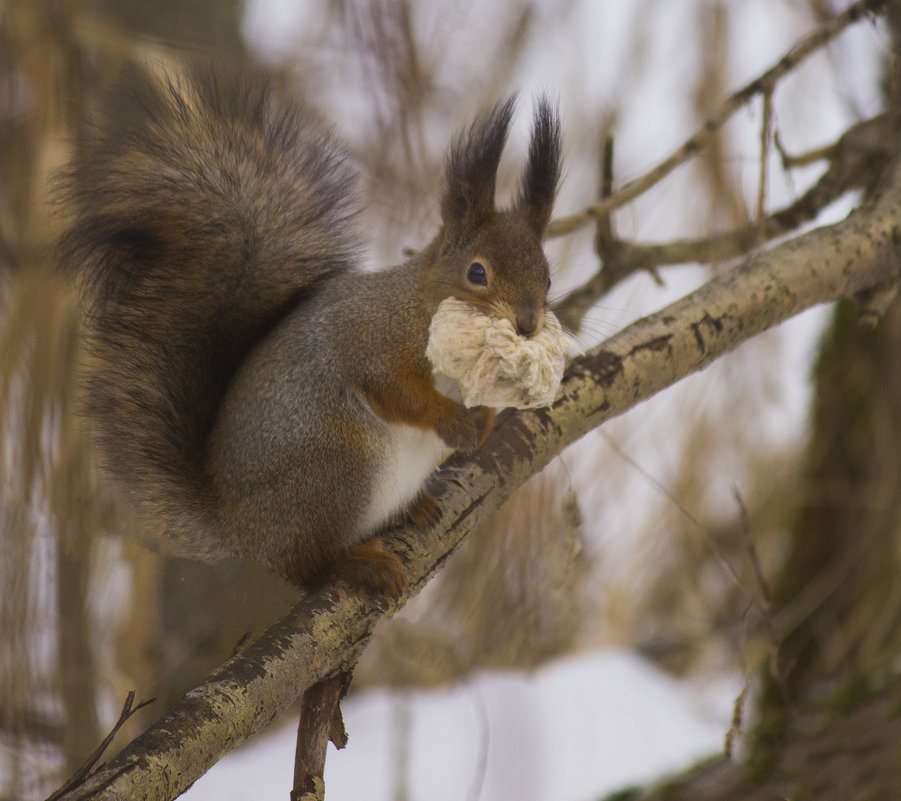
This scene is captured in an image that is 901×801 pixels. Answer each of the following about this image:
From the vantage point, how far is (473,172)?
1188 mm

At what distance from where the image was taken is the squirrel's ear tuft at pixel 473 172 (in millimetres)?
1143

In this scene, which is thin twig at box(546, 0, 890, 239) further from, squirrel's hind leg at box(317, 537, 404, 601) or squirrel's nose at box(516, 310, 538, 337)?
squirrel's hind leg at box(317, 537, 404, 601)

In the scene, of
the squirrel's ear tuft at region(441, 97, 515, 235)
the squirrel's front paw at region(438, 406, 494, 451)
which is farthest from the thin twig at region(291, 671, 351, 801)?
the squirrel's ear tuft at region(441, 97, 515, 235)

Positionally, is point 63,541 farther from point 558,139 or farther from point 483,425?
point 558,139

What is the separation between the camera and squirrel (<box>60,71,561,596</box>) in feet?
3.77

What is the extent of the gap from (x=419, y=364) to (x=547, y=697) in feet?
A: 3.97

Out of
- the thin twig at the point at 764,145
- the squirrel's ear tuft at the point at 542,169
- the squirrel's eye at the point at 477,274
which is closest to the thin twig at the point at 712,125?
the thin twig at the point at 764,145

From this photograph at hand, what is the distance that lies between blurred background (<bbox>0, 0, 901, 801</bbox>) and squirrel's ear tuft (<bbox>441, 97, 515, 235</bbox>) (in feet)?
0.60

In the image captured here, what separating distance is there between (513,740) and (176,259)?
1.01m

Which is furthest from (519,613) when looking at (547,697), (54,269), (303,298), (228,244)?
(54,269)

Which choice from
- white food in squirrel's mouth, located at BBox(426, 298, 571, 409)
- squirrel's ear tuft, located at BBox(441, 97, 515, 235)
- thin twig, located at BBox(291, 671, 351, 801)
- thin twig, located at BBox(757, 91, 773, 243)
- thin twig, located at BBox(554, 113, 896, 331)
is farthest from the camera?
thin twig, located at BBox(554, 113, 896, 331)

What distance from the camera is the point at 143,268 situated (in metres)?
1.21

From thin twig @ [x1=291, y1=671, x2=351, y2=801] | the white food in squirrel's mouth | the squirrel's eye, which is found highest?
the squirrel's eye

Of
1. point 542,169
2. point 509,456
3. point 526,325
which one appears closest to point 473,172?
point 542,169
